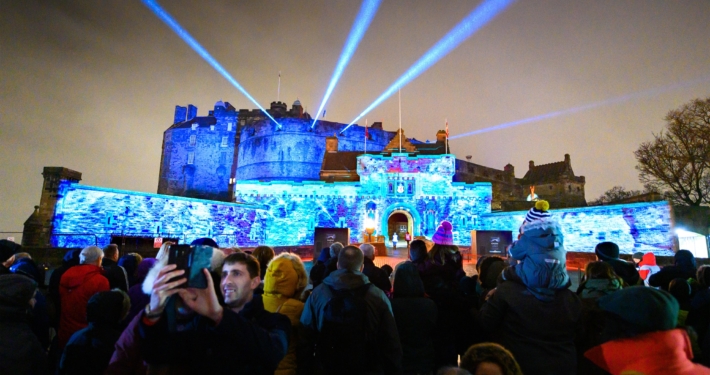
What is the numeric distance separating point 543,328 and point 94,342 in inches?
128

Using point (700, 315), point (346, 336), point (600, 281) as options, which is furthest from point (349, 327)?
point (700, 315)

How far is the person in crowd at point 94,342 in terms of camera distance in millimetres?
2514

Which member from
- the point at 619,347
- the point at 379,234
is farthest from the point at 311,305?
the point at 379,234

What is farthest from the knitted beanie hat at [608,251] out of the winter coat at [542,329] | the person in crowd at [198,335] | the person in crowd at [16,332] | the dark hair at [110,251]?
the dark hair at [110,251]

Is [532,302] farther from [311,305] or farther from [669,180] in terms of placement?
[669,180]

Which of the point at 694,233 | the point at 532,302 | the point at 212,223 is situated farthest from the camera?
the point at 212,223

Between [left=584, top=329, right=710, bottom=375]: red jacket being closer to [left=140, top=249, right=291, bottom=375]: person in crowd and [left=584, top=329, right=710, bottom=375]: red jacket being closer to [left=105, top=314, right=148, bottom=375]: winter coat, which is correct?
[left=140, top=249, right=291, bottom=375]: person in crowd

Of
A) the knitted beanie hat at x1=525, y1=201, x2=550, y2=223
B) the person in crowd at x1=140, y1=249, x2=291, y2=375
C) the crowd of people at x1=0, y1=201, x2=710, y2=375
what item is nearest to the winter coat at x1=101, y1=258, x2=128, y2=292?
the crowd of people at x1=0, y1=201, x2=710, y2=375

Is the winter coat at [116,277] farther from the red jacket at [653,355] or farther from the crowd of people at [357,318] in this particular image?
the red jacket at [653,355]

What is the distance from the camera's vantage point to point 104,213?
18.8 metres

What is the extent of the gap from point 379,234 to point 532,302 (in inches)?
1001

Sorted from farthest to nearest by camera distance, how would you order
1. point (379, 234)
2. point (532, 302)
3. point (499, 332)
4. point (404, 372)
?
point (379, 234)
point (404, 372)
point (499, 332)
point (532, 302)

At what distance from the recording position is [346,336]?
2.87 metres

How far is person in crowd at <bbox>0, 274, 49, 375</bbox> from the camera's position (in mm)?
2375
